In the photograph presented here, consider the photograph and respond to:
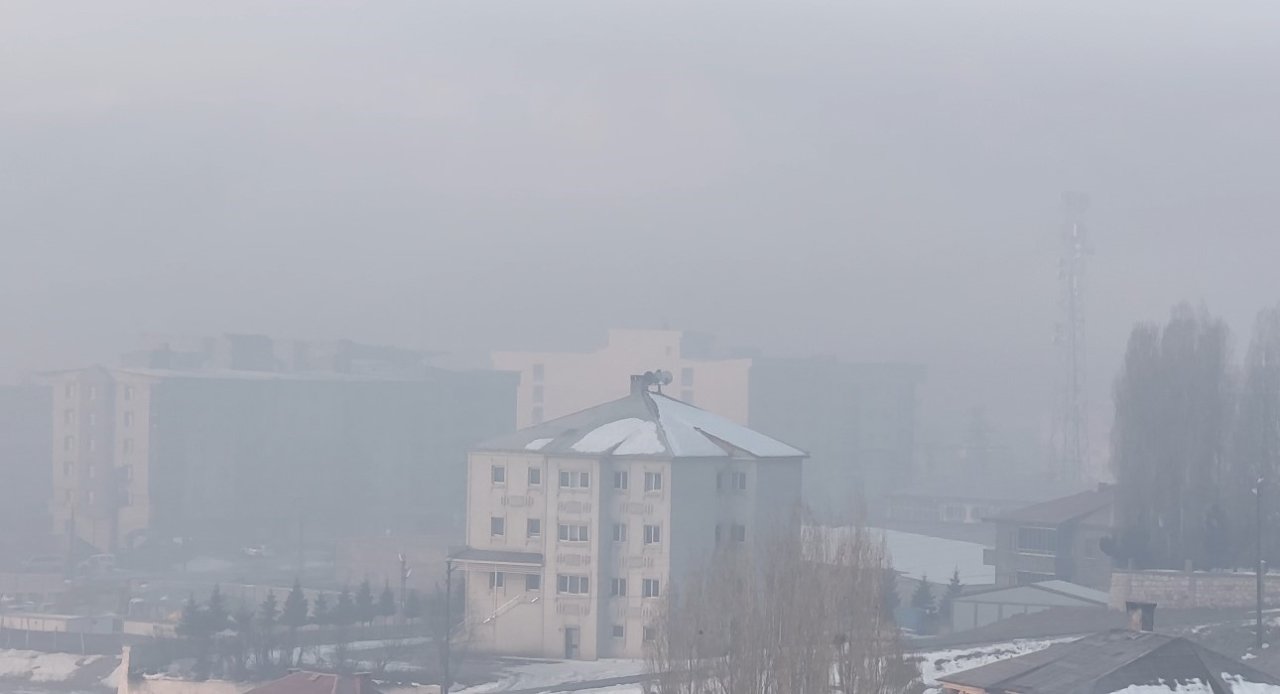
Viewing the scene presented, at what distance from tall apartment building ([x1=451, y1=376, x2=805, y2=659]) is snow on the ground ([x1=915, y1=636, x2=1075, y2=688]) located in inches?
319

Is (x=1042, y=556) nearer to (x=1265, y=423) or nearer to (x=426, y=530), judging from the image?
(x=1265, y=423)

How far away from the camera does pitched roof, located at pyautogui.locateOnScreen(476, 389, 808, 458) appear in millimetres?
38656

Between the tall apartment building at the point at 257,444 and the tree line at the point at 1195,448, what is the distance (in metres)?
39.0

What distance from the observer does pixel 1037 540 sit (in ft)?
147

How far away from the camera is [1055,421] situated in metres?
74.1

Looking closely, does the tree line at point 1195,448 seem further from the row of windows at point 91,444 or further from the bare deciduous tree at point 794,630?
the row of windows at point 91,444

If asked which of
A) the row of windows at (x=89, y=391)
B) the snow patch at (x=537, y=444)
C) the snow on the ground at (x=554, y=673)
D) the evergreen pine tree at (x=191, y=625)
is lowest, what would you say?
the snow on the ground at (x=554, y=673)

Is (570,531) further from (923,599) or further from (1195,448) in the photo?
(1195,448)

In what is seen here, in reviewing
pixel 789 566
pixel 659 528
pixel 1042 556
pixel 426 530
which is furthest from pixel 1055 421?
pixel 789 566

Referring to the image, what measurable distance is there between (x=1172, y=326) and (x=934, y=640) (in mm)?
11914

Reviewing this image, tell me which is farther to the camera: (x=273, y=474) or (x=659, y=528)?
(x=273, y=474)

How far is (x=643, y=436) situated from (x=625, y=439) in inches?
15.1

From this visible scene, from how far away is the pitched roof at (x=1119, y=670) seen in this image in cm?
2003

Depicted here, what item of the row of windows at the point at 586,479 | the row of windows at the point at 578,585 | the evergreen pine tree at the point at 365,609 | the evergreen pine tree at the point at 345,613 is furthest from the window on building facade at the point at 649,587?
the evergreen pine tree at the point at 345,613
